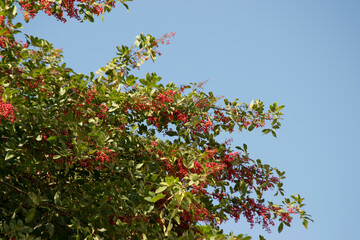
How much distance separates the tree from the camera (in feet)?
15.0

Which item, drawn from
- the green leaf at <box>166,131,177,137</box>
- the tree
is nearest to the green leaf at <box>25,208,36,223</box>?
the tree

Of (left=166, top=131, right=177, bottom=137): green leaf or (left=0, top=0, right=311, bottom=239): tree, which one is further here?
(left=166, top=131, right=177, bottom=137): green leaf

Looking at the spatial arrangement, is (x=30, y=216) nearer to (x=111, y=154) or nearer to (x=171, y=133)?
(x=111, y=154)

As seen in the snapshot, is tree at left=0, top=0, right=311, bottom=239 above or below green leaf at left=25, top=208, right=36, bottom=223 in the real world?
above

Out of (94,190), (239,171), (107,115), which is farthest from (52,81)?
(239,171)

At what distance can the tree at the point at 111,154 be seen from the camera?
15.0ft

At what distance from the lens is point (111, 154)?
473 centimetres

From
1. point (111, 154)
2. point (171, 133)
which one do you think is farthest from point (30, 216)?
point (171, 133)

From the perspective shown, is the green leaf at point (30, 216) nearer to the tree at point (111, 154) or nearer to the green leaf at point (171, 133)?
the tree at point (111, 154)

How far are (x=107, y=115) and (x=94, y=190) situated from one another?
3.43 ft

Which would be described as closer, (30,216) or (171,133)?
(30,216)

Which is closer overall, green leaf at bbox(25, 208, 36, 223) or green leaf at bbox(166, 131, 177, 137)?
A: green leaf at bbox(25, 208, 36, 223)

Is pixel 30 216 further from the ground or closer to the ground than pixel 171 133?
closer to the ground

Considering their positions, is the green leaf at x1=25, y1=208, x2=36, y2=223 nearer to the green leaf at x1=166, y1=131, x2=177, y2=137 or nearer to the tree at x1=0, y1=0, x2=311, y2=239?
the tree at x1=0, y1=0, x2=311, y2=239
